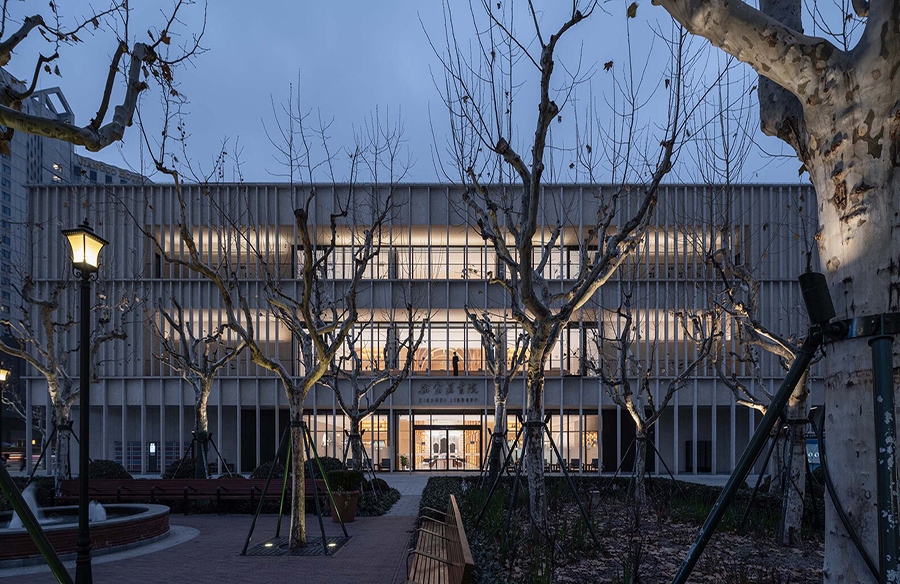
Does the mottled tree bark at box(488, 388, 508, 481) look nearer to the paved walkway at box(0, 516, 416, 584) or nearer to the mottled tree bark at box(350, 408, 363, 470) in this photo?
the mottled tree bark at box(350, 408, 363, 470)

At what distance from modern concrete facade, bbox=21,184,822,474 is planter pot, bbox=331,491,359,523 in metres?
16.5

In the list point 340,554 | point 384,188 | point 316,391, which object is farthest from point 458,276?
point 340,554

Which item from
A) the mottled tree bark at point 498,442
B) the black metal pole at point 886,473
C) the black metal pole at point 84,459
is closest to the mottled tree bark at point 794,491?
the mottled tree bark at point 498,442

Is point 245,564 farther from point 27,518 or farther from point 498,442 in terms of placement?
point 498,442

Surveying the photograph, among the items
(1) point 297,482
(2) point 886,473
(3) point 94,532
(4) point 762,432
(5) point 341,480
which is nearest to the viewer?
(2) point 886,473

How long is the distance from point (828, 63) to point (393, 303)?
2898 cm

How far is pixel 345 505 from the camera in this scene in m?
15.2

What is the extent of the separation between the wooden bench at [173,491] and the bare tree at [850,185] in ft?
45.6

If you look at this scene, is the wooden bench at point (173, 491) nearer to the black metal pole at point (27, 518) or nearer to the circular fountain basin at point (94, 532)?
the circular fountain basin at point (94, 532)

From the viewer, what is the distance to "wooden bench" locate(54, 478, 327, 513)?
16.4 metres

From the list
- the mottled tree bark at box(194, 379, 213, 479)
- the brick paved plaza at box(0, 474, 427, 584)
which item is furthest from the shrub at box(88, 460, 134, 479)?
the brick paved plaza at box(0, 474, 427, 584)

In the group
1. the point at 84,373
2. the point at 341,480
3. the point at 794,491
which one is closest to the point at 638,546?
the point at 794,491

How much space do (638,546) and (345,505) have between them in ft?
28.5

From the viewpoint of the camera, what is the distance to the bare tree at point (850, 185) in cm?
370
